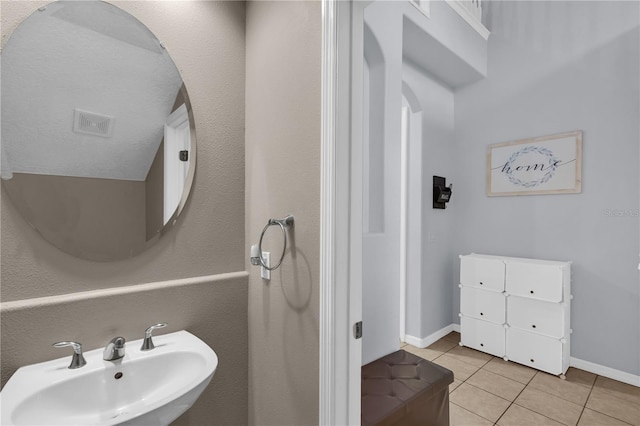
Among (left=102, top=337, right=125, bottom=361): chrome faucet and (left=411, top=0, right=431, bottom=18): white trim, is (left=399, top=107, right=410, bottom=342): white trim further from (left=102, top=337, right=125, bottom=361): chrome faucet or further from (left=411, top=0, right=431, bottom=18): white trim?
(left=102, top=337, right=125, bottom=361): chrome faucet

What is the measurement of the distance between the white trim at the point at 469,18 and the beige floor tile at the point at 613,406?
10.5 feet

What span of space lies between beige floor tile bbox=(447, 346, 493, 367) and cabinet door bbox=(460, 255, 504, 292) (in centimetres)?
61

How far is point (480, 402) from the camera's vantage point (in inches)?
88.7

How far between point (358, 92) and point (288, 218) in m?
0.51

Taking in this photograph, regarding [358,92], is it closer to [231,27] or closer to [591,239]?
[231,27]

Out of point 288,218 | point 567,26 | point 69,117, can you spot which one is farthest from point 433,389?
point 567,26

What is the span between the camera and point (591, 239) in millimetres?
2662

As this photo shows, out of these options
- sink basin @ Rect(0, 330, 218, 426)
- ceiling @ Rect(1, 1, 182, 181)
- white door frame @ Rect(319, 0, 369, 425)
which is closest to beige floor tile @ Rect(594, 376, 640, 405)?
white door frame @ Rect(319, 0, 369, 425)

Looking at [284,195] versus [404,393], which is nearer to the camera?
[284,195]

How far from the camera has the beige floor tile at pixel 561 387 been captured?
2.30 meters

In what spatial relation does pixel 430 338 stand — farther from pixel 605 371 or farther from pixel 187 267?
pixel 187 267

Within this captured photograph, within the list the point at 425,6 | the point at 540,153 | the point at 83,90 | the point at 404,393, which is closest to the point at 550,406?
the point at 404,393

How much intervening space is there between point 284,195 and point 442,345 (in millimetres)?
2703

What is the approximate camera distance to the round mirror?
1066 mm
